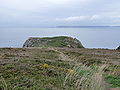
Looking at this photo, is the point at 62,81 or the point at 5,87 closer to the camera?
the point at 5,87

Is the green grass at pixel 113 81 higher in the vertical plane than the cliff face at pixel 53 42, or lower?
higher

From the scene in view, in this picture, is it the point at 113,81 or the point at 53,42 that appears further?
the point at 53,42

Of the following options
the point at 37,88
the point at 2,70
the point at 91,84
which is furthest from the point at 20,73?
the point at 91,84

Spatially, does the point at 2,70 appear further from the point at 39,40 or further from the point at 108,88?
the point at 39,40

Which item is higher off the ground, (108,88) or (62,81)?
(62,81)

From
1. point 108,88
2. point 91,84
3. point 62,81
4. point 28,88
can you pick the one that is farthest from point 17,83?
point 108,88

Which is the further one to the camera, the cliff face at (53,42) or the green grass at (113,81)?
the cliff face at (53,42)

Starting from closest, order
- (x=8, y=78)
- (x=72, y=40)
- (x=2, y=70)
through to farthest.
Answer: (x=8, y=78) < (x=2, y=70) < (x=72, y=40)

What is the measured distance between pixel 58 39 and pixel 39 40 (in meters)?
3.69

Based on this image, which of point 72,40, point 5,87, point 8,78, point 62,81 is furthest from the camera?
point 72,40

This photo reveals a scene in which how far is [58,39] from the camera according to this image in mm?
45438

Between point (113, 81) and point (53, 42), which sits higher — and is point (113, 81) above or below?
above

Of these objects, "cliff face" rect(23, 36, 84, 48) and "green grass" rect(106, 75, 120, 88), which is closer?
"green grass" rect(106, 75, 120, 88)

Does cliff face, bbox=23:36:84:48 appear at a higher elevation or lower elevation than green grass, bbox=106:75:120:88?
lower
